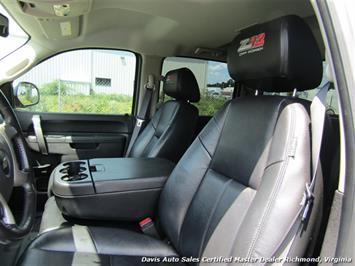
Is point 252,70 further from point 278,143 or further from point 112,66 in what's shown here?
point 112,66

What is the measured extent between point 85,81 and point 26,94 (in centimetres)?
46

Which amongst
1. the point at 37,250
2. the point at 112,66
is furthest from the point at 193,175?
the point at 112,66

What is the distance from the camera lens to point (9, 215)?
1.14 m

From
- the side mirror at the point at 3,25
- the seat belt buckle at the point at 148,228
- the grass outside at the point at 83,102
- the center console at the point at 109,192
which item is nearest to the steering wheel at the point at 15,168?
the center console at the point at 109,192

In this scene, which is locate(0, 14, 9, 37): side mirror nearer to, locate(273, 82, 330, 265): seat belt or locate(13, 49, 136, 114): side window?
locate(13, 49, 136, 114): side window

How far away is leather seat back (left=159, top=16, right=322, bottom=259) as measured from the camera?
897 millimetres

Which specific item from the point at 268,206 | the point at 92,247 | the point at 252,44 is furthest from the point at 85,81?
the point at 268,206

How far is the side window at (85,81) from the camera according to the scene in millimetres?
2465

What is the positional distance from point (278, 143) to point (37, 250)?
3.10ft

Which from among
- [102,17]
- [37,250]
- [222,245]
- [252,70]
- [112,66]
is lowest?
[37,250]

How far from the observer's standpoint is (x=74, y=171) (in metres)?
1.67

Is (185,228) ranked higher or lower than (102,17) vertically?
Result: lower

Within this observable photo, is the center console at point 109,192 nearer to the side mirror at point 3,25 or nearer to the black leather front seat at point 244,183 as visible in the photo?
the black leather front seat at point 244,183

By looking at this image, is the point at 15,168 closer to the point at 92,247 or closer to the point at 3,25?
the point at 92,247
